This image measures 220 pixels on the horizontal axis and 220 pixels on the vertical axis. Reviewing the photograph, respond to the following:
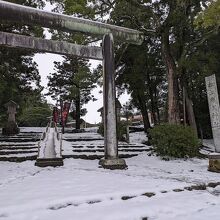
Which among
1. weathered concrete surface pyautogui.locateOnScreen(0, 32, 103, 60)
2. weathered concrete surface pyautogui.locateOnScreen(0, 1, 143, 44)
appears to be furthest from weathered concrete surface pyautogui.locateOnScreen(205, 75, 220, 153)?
weathered concrete surface pyautogui.locateOnScreen(0, 32, 103, 60)

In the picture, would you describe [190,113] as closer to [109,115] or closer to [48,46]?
[109,115]

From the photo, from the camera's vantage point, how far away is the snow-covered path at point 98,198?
392 centimetres

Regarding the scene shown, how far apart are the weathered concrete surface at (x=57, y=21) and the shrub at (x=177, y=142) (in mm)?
3821

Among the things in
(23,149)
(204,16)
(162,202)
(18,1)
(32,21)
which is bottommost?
(162,202)

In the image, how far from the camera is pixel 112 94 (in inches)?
343

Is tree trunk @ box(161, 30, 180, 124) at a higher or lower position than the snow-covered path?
higher

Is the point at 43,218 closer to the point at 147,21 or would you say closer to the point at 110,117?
the point at 110,117

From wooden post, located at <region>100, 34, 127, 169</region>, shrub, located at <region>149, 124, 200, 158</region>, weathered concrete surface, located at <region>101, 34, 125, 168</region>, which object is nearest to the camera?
wooden post, located at <region>100, 34, 127, 169</region>

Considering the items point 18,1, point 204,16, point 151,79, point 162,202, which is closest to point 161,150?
point 204,16

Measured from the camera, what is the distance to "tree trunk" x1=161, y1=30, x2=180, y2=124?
1455 centimetres

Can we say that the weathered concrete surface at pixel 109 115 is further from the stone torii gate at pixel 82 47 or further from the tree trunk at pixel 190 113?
the tree trunk at pixel 190 113

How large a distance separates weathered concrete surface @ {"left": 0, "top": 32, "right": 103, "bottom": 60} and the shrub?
4133 millimetres

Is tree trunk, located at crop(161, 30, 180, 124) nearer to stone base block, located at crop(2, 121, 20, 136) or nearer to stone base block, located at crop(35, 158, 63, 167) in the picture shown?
stone base block, located at crop(35, 158, 63, 167)

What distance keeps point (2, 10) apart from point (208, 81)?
6.60m
